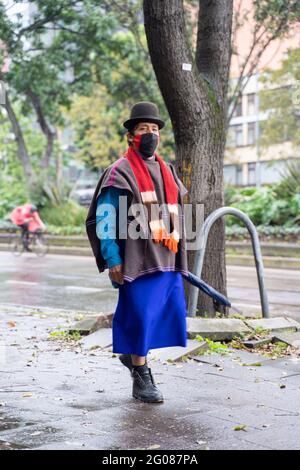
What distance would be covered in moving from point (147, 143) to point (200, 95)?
8.67 feet

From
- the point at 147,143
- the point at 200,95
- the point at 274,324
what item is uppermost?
the point at 200,95

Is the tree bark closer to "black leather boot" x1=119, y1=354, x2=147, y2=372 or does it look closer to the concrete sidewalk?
the concrete sidewalk

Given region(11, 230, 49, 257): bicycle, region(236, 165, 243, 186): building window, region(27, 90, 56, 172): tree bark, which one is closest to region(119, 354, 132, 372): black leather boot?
region(11, 230, 49, 257): bicycle

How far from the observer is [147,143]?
228 inches

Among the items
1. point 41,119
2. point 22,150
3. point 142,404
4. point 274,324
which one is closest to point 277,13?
point 41,119

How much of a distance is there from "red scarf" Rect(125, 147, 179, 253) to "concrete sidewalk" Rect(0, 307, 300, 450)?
1065 mm

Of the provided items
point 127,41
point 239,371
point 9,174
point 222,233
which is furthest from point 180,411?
→ point 9,174

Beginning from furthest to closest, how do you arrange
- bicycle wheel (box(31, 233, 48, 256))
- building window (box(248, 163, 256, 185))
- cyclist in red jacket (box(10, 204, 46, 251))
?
building window (box(248, 163, 256, 185)) → cyclist in red jacket (box(10, 204, 46, 251)) → bicycle wheel (box(31, 233, 48, 256))

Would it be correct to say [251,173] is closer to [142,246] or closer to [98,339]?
[98,339]

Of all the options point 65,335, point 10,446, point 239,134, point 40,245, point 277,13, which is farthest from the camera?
point 239,134

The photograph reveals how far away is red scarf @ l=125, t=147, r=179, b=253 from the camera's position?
18.8 feet

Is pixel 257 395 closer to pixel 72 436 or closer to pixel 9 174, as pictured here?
pixel 72 436

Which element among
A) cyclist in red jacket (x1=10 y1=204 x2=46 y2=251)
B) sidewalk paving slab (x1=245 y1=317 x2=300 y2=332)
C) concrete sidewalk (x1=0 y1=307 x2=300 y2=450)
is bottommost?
concrete sidewalk (x1=0 y1=307 x2=300 y2=450)

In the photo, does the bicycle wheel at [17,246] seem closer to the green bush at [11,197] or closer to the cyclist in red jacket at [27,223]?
the cyclist in red jacket at [27,223]
